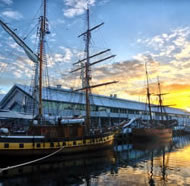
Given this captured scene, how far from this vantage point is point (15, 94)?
146 ft

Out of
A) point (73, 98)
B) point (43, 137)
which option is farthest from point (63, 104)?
point (43, 137)

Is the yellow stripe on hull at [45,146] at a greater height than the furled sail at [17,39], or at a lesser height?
lesser

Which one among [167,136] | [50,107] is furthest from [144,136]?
[50,107]

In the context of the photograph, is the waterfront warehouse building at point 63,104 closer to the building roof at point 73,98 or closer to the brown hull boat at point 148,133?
the building roof at point 73,98

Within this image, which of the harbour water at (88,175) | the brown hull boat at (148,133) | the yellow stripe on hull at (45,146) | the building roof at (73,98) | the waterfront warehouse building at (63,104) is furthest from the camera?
the brown hull boat at (148,133)

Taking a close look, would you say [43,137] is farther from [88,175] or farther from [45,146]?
[88,175]

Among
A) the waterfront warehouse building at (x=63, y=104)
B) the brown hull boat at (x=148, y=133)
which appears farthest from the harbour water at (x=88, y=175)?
the brown hull boat at (x=148, y=133)

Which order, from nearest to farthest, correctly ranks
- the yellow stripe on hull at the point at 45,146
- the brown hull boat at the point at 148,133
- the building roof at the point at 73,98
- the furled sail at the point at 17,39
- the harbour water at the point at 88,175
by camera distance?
the harbour water at the point at 88,175 → the yellow stripe on hull at the point at 45,146 → the furled sail at the point at 17,39 → the building roof at the point at 73,98 → the brown hull boat at the point at 148,133

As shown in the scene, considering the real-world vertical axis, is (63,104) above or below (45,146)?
above

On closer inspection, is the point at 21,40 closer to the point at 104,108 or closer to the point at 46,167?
the point at 46,167

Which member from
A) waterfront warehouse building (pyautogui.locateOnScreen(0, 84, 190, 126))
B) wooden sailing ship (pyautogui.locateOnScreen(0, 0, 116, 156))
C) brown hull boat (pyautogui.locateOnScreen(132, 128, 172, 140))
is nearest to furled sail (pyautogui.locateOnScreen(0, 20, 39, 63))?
wooden sailing ship (pyautogui.locateOnScreen(0, 0, 116, 156))

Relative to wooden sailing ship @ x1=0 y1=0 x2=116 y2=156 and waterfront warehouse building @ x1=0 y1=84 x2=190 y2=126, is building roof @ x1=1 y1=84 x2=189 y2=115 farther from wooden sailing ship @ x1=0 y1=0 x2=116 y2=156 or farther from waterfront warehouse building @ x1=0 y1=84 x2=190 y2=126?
wooden sailing ship @ x1=0 y1=0 x2=116 y2=156

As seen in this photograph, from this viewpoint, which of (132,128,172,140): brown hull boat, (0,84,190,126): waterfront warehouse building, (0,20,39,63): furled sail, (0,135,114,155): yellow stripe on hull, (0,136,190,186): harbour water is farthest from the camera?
(132,128,172,140): brown hull boat

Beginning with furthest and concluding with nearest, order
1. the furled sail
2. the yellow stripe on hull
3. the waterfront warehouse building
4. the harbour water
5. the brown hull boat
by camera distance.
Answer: the brown hull boat
the waterfront warehouse building
the furled sail
the yellow stripe on hull
the harbour water
